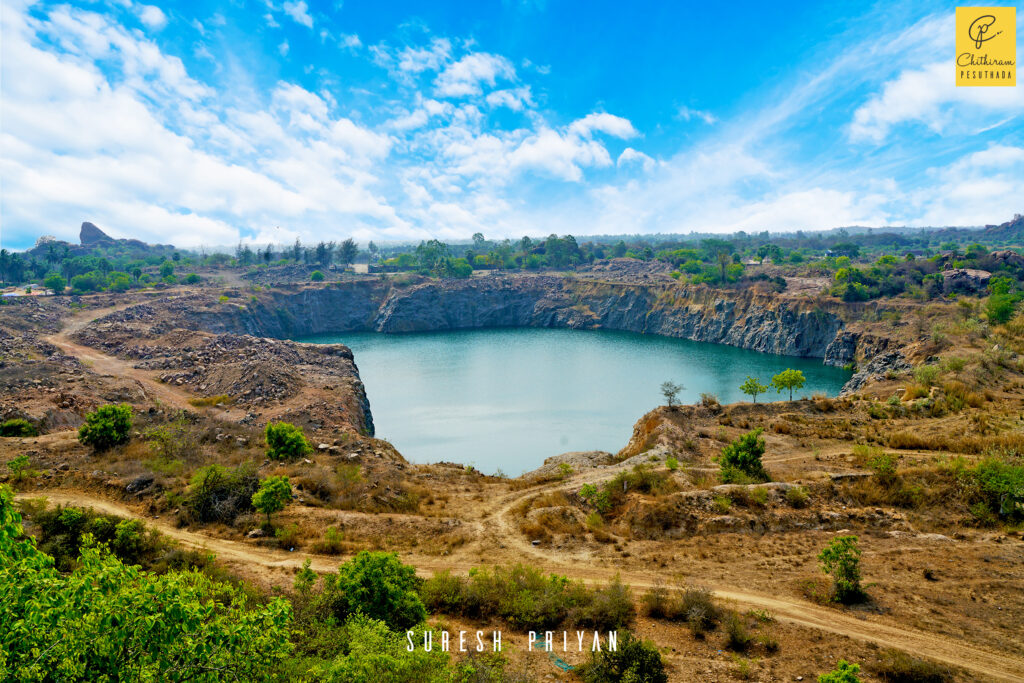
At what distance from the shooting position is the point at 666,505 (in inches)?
723

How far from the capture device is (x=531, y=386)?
57656 millimetres

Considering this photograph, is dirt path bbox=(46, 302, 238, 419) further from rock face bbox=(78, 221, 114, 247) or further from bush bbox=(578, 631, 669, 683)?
rock face bbox=(78, 221, 114, 247)

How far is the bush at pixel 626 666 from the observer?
32.2 feet

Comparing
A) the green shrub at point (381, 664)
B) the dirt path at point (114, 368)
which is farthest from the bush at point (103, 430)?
the green shrub at point (381, 664)

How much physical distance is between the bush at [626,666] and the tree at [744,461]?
42.4 feet

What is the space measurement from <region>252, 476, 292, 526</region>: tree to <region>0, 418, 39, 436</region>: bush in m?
16.5

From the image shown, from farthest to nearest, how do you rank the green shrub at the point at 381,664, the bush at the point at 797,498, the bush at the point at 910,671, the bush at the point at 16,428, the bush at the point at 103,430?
the bush at the point at 16,428, the bush at the point at 103,430, the bush at the point at 797,498, the bush at the point at 910,671, the green shrub at the point at 381,664

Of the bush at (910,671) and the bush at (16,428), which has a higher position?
the bush at (16,428)

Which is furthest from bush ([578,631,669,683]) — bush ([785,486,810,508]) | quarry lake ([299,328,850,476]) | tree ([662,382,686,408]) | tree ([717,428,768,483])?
tree ([662,382,686,408])

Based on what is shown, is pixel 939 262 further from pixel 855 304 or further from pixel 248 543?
pixel 248 543

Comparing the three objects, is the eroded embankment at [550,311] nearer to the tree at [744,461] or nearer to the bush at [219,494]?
the tree at [744,461]

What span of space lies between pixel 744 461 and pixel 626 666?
1467 centimetres

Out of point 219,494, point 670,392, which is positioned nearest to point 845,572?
point 219,494

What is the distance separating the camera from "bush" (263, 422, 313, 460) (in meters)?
23.2
